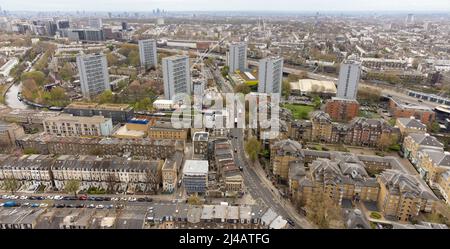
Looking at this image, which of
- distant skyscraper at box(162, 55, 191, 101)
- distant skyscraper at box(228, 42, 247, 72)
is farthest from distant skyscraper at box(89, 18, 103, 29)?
distant skyscraper at box(162, 55, 191, 101)

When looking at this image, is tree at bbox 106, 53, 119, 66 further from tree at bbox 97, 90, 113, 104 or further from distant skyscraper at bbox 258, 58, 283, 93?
distant skyscraper at bbox 258, 58, 283, 93

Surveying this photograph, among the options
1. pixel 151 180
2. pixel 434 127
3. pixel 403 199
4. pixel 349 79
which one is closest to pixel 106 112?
pixel 151 180

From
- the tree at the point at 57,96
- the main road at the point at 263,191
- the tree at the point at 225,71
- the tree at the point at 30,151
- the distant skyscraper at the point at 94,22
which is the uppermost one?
the distant skyscraper at the point at 94,22

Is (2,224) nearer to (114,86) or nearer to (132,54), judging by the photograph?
(114,86)

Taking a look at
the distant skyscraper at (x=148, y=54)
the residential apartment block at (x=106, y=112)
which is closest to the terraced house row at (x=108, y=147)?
the residential apartment block at (x=106, y=112)

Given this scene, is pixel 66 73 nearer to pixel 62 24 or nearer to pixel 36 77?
pixel 36 77

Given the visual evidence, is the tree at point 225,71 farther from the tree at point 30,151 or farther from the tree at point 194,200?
the tree at point 194,200
